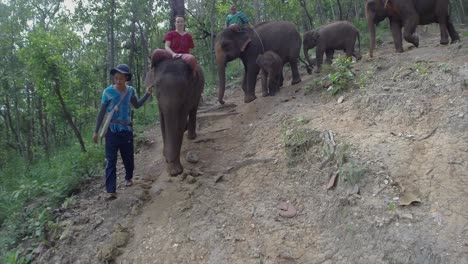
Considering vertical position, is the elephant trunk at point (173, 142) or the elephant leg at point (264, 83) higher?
the elephant leg at point (264, 83)

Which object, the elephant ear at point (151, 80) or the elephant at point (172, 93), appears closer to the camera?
the elephant at point (172, 93)

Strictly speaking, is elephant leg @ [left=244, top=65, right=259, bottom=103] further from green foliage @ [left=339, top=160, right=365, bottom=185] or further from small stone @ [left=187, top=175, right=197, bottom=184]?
green foliage @ [left=339, top=160, right=365, bottom=185]

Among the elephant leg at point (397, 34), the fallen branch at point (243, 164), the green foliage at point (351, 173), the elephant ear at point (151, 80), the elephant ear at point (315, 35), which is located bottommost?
the fallen branch at point (243, 164)

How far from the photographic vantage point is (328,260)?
3729 mm

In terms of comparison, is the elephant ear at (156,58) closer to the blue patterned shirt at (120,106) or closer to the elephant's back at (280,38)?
the blue patterned shirt at (120,106)

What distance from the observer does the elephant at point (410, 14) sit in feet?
28.7

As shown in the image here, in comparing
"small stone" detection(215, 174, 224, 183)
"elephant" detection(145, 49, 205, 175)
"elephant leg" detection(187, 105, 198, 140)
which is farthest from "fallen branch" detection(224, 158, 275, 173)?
"elephant leg" detection(187, 105, 198, 140)

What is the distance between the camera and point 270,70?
9289 millimetres

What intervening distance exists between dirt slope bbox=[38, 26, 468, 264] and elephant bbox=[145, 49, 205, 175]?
0.46 metres

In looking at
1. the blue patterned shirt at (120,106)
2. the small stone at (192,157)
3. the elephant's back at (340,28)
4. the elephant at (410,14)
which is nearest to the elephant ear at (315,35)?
the elephant's back at (340,28)

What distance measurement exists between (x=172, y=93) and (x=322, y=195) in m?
2.64

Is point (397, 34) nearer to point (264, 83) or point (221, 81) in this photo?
point (264, 83)

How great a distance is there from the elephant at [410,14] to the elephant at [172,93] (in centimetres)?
518

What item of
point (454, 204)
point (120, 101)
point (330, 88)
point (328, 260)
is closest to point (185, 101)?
point (120, 101)
